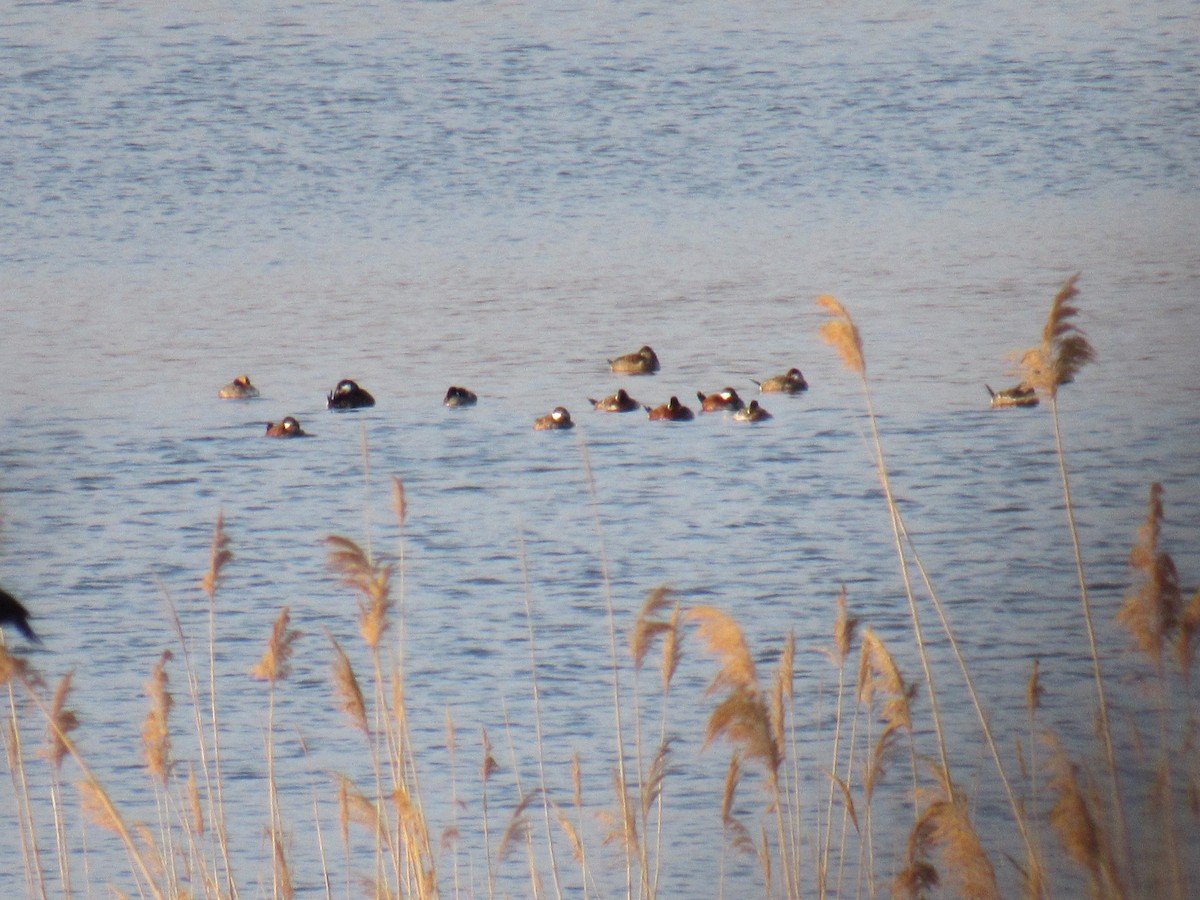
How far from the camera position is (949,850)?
3697 mm

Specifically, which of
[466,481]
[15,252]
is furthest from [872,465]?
[15,252]

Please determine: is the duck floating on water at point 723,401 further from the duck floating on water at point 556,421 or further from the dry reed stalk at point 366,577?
the dry reed stalk at point 366,577

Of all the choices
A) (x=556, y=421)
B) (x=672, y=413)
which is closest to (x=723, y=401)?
(x=672, y=413)

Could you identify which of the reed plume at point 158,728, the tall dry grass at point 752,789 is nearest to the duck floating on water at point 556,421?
the tall dry grass at point 752,789

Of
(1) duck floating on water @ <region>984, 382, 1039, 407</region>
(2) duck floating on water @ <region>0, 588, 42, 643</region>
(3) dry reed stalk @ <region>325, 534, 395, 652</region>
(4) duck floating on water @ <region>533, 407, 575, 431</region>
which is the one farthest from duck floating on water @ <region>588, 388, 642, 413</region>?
(2) duck floating on water @ <region>0, 588, 42, 643</region>

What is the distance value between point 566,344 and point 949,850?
18.3 meters

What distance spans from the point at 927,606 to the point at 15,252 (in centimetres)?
1906

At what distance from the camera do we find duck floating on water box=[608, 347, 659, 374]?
1964 cm

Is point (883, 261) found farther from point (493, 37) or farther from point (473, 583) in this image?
point (493, 37)

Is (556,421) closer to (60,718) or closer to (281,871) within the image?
(281,871)

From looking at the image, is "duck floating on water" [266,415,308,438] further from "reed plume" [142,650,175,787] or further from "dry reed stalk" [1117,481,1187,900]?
"dry reed stalk" [1117,481,1187,900]

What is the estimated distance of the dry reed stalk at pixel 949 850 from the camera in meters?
3.68

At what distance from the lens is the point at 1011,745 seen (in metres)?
7.23

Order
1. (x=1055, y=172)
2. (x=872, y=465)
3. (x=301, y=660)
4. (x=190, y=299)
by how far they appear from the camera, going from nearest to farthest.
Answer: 1. (x=301, y=660)
2. (x=872, y=465)
3. (x=190, y=299)
4. (x=1055, y=172)
